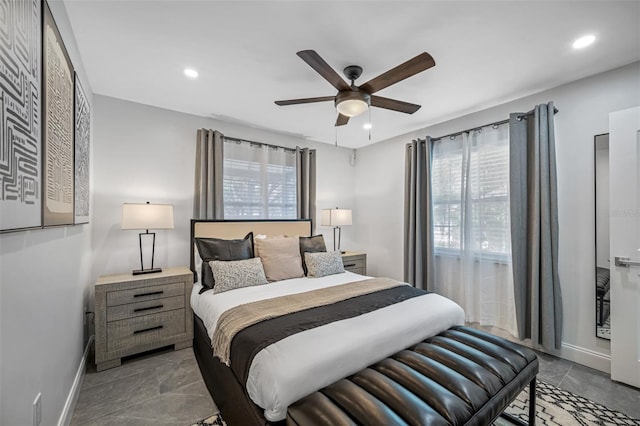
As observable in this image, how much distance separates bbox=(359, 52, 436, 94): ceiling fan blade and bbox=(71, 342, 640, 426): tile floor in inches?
105

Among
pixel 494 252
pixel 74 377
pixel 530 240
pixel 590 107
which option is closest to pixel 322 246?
pixel 494 252

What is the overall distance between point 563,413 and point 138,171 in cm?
439

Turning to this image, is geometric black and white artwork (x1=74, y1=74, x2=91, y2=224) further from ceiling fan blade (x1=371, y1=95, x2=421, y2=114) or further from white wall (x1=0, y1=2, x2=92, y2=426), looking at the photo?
ceiling fan blade (x1=371, y1=95, x2=421, y2=114)

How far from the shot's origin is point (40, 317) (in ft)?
4.23

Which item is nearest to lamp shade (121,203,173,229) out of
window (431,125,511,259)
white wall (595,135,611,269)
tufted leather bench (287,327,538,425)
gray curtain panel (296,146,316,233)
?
gray curtain panel (296,146,316,233)

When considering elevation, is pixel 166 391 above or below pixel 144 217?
below

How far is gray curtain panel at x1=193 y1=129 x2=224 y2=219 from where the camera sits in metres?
3.33

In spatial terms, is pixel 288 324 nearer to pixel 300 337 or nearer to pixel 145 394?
pixel 300 337

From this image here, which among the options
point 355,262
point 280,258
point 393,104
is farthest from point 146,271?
point 393,104

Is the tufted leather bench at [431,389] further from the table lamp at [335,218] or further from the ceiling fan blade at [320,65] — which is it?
the table lamp at [335,218]

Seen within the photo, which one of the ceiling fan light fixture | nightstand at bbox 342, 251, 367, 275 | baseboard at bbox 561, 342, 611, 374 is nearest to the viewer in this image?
the ceiling fan light fixture

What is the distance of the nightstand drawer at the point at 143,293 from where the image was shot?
2.44 m

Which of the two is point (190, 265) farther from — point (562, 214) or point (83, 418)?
point (562, 214)

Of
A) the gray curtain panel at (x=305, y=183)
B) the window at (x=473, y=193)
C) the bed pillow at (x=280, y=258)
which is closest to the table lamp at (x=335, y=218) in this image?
the gray curtain panel at (x=305, y=183)
